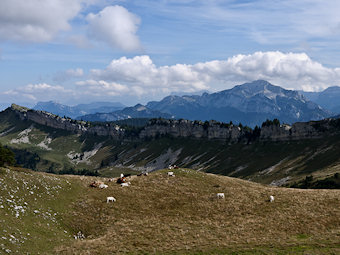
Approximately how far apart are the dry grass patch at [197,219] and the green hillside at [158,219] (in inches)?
4.5

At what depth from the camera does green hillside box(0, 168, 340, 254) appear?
3144cm

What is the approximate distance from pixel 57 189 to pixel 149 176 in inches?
766

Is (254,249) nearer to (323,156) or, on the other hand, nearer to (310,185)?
(310,185)

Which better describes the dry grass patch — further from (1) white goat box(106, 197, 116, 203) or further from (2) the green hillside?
(1) white goat box(106, 197, 116, 203)

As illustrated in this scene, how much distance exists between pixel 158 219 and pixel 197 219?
5557 mm

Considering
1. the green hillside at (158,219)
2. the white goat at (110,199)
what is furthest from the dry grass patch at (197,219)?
the white goat at (110,199)

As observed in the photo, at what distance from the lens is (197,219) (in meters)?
40.2

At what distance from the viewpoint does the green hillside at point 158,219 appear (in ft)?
103

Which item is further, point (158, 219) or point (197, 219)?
point (197, 219)

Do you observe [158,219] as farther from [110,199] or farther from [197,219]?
[110,199]

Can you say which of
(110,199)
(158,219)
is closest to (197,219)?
(158,219)

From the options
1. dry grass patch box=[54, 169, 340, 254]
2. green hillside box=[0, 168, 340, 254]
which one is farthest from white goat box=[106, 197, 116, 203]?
dry grass patch box=[54, 169, 340, 254]

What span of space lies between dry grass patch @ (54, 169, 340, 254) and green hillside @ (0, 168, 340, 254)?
0.38 feet

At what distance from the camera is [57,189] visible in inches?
1767
